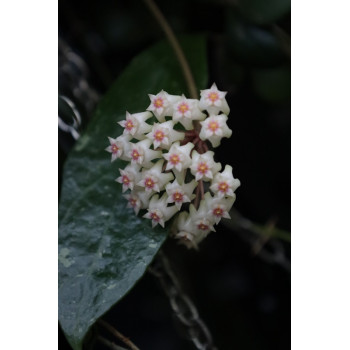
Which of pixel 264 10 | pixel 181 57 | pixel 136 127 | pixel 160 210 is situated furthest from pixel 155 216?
pixel 264 10

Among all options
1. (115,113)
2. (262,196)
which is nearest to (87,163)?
(115,113)

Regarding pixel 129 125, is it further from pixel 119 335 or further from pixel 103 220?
pixel 119 335

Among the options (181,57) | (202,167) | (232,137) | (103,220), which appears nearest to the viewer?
(202,167)

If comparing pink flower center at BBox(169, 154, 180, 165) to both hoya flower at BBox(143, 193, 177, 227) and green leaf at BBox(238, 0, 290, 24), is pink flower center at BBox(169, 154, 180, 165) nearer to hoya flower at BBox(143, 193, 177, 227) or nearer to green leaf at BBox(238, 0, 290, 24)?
hoya flower at BBox(143, 193, 177, 227)

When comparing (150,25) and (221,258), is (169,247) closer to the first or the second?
(221,258)

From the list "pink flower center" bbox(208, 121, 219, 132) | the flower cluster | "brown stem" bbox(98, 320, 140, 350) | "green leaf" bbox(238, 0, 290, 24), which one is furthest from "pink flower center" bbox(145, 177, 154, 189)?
"green leaf" bbox(238, 0, 290, 24)
